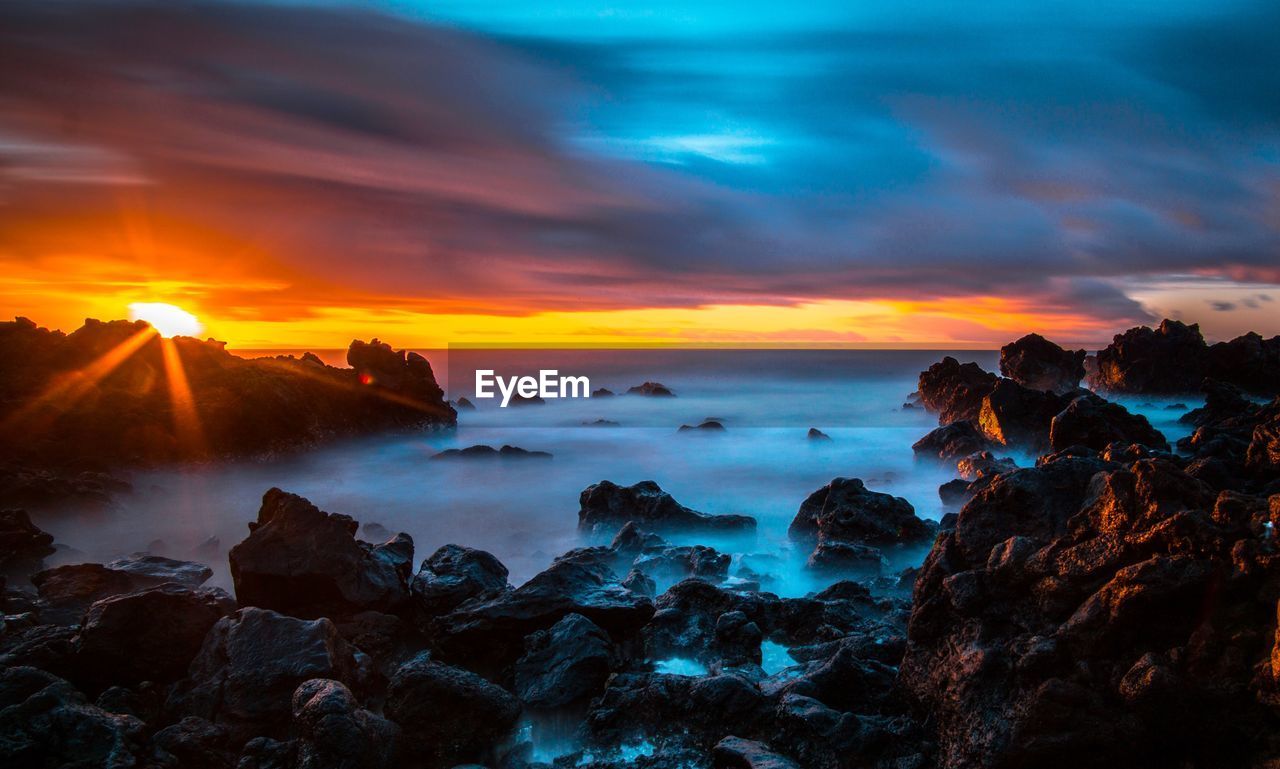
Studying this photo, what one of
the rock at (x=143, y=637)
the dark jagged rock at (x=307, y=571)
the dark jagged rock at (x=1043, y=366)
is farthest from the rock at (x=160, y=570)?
the dark jagged rock at (x=1043, y=366)

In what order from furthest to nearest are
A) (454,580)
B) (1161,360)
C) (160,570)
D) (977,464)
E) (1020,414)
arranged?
(1161,360) < (1020,414) < (977,464) < (160,570) < (454,580)

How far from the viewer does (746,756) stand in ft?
17.1

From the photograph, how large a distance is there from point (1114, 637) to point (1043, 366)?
32365mm

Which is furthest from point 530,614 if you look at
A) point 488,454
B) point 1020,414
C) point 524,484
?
point 1020,414

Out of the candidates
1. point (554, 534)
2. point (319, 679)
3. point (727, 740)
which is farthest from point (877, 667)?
point (554, 534)

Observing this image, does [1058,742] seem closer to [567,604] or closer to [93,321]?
[567,604]

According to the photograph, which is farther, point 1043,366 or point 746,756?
point 1043,366

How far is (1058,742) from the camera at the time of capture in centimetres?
447

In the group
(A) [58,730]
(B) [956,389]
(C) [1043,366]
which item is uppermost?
(C) [1043,366]

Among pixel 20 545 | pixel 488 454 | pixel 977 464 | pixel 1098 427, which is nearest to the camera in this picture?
pixel 20 545

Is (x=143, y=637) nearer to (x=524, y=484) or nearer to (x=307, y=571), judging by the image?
(x=307, y=571)

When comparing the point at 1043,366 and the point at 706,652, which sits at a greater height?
the point at 1043,366

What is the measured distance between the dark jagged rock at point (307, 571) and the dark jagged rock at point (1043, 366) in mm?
31529

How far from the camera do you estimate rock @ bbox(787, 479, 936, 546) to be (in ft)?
42.6
